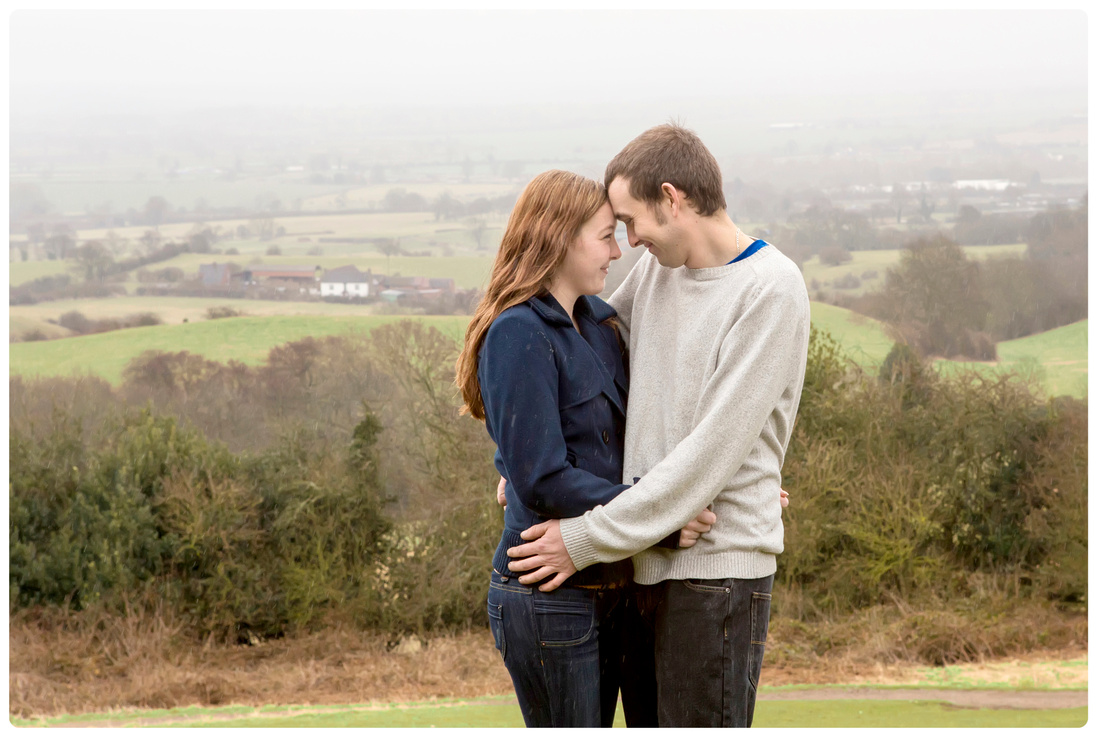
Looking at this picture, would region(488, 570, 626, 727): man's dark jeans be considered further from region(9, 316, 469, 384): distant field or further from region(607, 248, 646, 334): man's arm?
region(9, 316, 469, 384): distant field

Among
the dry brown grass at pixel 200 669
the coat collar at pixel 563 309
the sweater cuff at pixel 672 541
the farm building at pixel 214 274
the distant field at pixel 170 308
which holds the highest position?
the coat collar at pixel 563 309

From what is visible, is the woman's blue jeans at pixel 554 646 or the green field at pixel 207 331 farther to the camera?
the green field at pixel 207 331

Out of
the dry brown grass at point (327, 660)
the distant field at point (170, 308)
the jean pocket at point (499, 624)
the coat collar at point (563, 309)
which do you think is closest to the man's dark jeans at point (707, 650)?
the jean pocket at point (499, 624)

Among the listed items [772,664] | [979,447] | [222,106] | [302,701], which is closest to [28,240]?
[222,106]

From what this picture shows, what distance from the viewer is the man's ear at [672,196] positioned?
7.48ft

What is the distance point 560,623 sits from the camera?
87.5 inches

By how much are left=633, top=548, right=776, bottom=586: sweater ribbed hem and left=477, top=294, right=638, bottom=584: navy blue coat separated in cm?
8

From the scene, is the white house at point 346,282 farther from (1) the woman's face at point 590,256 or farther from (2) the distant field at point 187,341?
(1) the woman's face at point 590,256

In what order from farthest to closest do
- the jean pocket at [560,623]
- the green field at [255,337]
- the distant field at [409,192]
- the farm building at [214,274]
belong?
the distant field at [409,192] < the farm building at [214,274] < the green field at [255,337] < the jean pocket at [560,623]

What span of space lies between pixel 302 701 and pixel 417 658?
1.48 m

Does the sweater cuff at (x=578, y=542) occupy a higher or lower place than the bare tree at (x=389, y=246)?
lower

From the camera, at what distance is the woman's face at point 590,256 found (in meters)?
2.29

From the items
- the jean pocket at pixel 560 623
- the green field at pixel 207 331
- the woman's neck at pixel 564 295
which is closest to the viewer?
the jean pocket at pixel 560 623

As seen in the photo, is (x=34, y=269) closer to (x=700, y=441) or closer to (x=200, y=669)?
(x=200, y=669)
